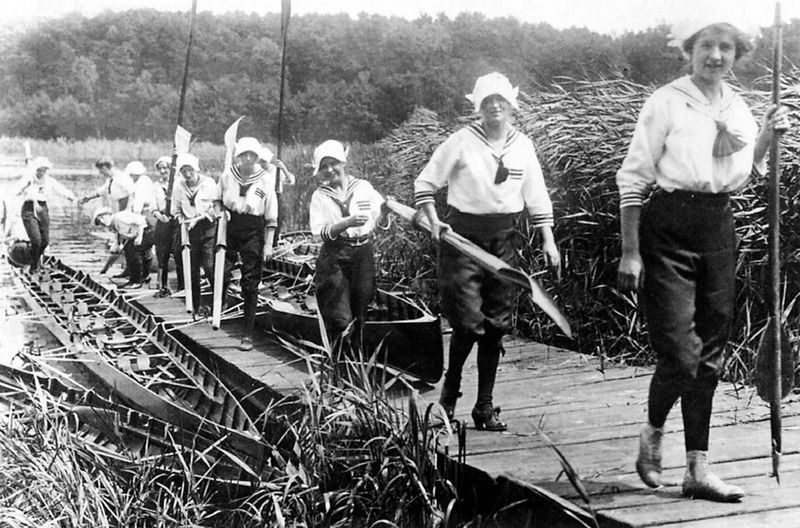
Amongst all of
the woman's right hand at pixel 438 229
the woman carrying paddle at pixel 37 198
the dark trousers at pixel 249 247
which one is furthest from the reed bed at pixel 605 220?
the woman carrying paddle at pixel 37 198

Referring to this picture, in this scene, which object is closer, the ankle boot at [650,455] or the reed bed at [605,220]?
the ankle boot at [650,455]

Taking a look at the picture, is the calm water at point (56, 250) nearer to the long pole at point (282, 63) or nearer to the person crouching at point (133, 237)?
the person crouching at point (133, 237)

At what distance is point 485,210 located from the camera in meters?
4.12

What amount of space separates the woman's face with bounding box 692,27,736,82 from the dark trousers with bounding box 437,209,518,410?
1.19 meters

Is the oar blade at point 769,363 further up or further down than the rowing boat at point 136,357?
further up

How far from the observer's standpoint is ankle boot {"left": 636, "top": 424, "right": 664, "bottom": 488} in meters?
3.37

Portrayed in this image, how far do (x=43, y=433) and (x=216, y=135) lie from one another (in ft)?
8.73

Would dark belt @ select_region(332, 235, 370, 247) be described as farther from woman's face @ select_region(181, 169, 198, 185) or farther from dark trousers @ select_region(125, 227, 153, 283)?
dark trousers @ select_region(125, 227, 153, 283)

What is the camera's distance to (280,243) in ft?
27.3

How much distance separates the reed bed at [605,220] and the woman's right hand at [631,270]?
0.63 m

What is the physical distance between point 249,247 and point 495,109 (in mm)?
2895

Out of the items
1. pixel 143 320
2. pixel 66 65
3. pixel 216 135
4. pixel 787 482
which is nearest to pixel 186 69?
pixel 66 65

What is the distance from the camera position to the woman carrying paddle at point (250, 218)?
632cm

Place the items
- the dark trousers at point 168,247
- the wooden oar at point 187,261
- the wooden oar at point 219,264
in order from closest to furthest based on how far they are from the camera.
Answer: the wooden oar at point 219,264 → the wooden oar at point 187,261 → the dark trousers at point 168,247
